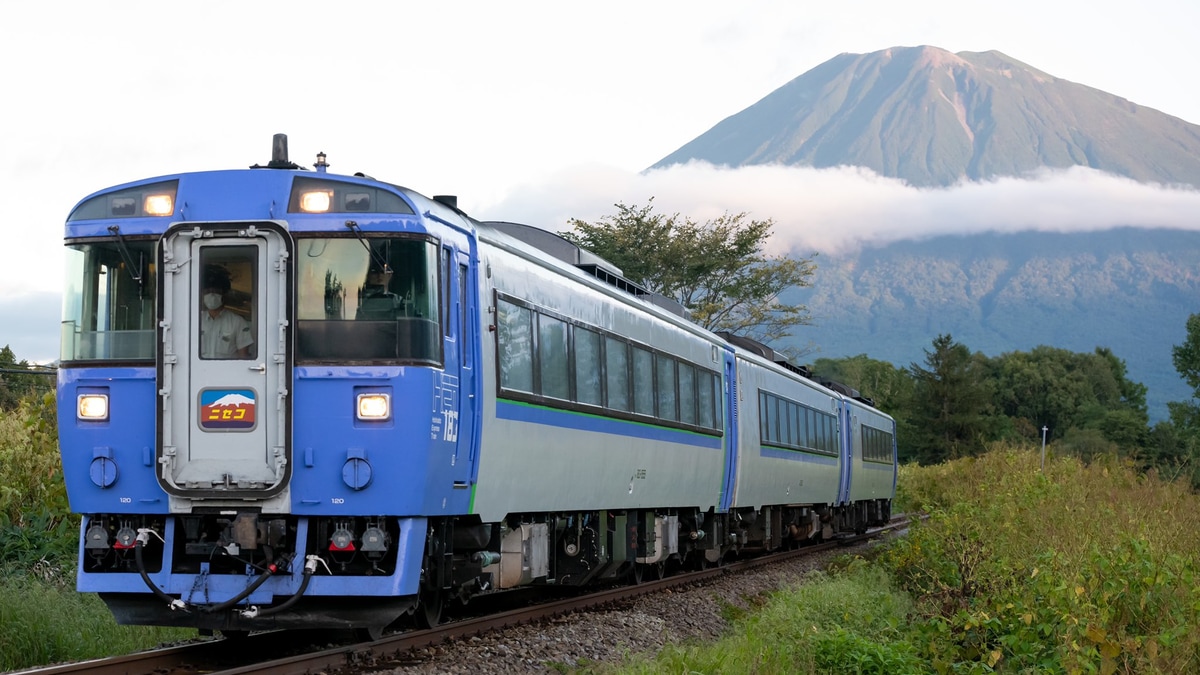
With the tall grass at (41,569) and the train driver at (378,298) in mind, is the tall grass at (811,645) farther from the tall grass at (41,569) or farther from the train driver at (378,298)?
the tall grass at (41,569)

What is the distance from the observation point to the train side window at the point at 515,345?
966 centimetres

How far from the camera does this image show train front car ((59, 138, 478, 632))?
26.7ft

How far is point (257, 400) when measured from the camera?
8219mm

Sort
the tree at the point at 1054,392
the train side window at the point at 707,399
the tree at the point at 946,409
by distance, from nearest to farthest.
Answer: the train side window at the point at 707,399, the tree at the point at 946,409, the tree at the point at 1054,392

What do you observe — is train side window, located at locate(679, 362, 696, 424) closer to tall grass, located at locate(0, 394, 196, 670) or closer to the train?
the train

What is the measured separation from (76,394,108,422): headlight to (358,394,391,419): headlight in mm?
1586

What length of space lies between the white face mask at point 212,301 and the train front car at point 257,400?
2 cm

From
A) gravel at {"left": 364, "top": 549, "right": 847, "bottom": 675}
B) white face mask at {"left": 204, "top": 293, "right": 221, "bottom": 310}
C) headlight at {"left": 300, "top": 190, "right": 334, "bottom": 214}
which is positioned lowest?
gravel at {"left": 364, "top": 549, "right": 847, "bottom": 675}

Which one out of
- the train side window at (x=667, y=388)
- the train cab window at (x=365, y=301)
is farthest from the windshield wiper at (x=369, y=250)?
the train side window at (x=667, y=388)

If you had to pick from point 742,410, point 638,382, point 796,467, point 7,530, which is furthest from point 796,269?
point 7,530

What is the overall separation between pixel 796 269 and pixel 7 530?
3279 centimetres

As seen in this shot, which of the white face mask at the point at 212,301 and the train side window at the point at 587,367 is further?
the train side window at the point at 587,367

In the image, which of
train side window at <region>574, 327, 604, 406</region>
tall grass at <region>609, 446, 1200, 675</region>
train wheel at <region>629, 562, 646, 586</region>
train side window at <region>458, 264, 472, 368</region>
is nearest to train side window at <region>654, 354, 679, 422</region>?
train wheel at <region>629, 562, 646, 586</region>

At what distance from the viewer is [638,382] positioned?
13125 millimetres
